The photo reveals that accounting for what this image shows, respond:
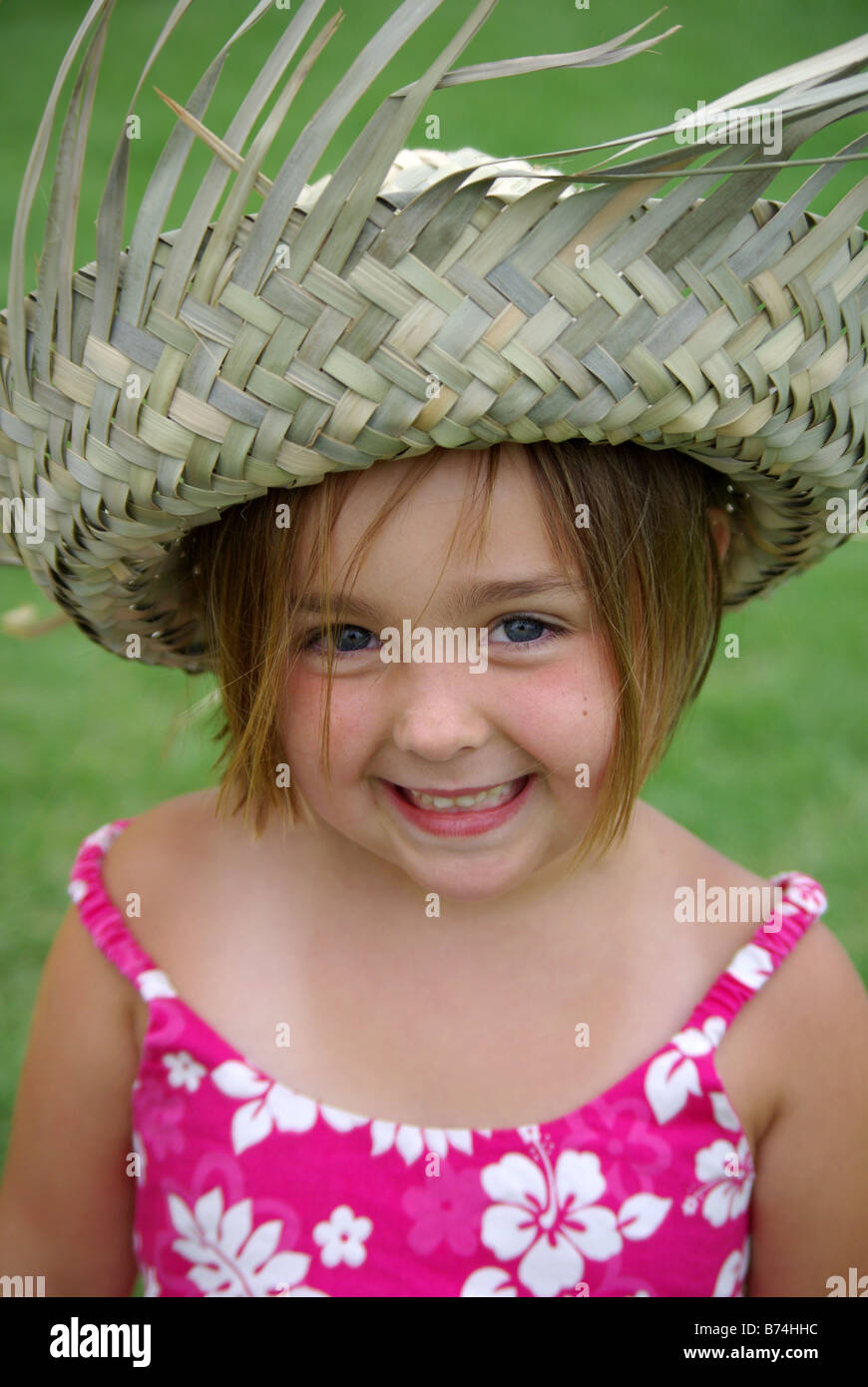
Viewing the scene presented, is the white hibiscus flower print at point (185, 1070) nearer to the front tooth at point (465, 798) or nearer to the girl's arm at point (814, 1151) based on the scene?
the front tooth at point (465, 798)

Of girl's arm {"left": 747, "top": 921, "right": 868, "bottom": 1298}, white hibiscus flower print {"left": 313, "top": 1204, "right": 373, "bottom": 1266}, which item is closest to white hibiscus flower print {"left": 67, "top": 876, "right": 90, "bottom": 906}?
white hibiscus flower print {"left": 313, "top": 1204, "right": 373, "bottom": 1266}

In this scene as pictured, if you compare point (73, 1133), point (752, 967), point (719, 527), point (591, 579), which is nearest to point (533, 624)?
point (591, 579)

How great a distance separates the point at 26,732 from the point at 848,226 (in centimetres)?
311

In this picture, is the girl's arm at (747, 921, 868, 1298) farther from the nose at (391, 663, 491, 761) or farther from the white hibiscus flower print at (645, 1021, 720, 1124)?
the nose at (391, 663, 491, 761)

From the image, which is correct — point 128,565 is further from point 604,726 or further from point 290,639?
point 604,726

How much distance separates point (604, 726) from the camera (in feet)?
4.07

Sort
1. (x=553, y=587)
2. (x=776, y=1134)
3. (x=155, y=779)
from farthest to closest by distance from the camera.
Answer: (x=155, y=779) → (x=776, y=1134) → (x=553, y=587)

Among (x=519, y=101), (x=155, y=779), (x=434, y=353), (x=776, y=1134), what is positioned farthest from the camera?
(x=519, y=101)

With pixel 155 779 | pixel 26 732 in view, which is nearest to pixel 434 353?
pixel 155 779

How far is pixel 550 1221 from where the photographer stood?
55.7 inches

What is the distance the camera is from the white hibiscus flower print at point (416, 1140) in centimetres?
142

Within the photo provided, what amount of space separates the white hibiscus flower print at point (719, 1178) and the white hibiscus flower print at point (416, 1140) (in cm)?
25

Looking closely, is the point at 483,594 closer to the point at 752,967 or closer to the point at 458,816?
the point at 458,816

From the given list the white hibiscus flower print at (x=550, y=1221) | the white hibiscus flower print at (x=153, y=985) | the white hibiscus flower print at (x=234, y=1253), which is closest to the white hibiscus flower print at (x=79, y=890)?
the white hibiscus flower print at (x=153, y=985)
